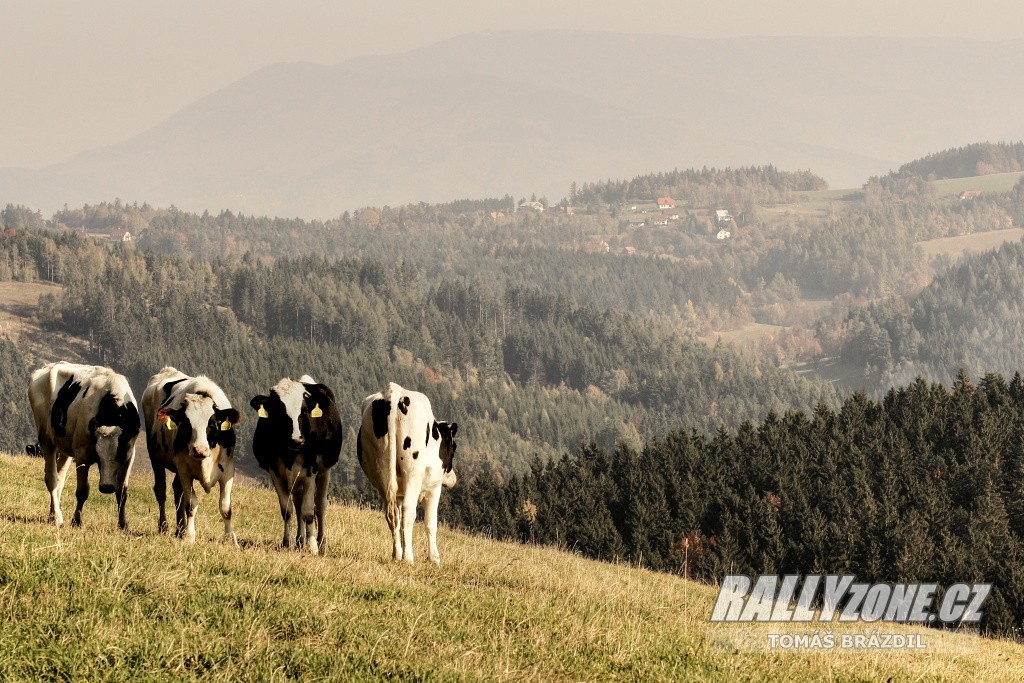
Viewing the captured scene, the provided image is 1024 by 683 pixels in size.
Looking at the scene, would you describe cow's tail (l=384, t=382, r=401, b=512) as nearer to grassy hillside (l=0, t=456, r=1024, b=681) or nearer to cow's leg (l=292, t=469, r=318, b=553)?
cow's leg (l=292, t=469, r=318, b=553)

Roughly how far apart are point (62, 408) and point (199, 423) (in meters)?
3.04

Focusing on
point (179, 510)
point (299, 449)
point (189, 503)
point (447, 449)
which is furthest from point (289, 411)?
point (447, 449)

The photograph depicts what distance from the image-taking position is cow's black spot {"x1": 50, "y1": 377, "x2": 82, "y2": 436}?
21.1 metres

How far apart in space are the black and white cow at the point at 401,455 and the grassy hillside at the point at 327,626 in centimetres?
311

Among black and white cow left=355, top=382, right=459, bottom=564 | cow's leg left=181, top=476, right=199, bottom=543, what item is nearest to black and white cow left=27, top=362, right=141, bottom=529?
cow's leg left=181, top=476, right=199, bottom=543

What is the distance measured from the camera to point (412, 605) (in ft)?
48.5

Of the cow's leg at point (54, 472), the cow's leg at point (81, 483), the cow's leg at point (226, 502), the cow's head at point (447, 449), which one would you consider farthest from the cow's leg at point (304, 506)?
the cow's leg at point (54, 472)

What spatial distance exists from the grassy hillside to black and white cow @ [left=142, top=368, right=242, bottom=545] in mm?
2102

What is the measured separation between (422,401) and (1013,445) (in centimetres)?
10283

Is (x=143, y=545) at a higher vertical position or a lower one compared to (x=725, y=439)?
higher

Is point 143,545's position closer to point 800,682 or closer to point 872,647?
point 800,682

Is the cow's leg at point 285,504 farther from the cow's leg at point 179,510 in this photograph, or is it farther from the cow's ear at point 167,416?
the cow's ear at point 167,416

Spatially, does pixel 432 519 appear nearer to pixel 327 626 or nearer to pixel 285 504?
pixel 285 504

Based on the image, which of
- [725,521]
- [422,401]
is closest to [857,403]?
[725,521]
